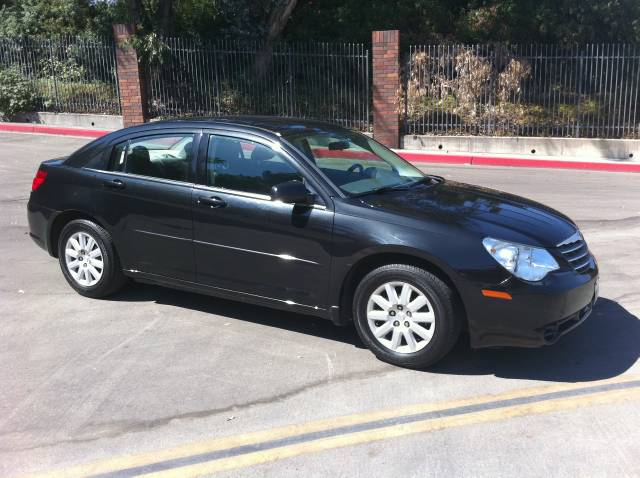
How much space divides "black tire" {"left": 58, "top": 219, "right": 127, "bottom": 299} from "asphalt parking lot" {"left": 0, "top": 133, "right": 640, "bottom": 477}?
117 millimetres

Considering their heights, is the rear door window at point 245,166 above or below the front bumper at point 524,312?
above

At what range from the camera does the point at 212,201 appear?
5203mm

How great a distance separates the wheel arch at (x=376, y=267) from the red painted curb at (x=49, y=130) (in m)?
15.4

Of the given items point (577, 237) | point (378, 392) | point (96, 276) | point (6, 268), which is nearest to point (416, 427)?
point (378, 392)

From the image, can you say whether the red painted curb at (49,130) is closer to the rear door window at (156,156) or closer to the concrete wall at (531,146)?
the concrete wall at (531,146)

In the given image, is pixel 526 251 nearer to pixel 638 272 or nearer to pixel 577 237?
pixel 577 237

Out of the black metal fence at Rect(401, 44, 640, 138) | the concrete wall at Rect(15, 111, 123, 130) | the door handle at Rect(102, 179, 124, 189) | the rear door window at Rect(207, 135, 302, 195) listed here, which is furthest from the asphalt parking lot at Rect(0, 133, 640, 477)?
the concrete wall at Rect(15, 111, 123, 130)

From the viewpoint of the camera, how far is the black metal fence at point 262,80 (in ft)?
58.7

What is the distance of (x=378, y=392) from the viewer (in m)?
4.30

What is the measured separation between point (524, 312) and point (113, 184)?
11.4 ft

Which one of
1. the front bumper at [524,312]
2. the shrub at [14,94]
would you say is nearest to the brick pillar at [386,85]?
the shrub at [14,94]

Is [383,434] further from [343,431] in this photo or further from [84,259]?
[84,259]

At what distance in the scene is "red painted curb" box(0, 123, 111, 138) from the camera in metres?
18.8

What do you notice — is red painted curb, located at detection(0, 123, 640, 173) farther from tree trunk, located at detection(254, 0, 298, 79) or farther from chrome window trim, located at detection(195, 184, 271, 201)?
chrome window trim, located at detection(195, 184, 271, 201)
